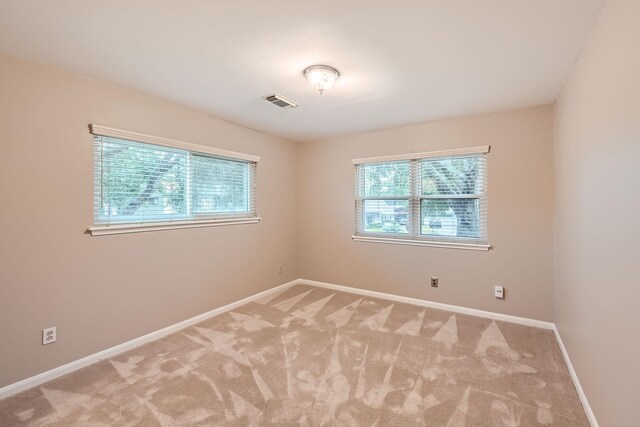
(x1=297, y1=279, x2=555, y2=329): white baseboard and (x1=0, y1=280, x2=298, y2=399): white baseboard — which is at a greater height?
(x1=297, y1=279, x2=555, y2=329): white baseboard

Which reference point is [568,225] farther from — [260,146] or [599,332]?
[260,146]

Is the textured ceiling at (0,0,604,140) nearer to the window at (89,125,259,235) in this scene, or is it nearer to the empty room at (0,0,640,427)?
the empty room at (0,0,640,427)

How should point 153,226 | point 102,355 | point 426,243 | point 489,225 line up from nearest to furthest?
point 102,355 → point 153,226 → point 489,225 → point 426,243

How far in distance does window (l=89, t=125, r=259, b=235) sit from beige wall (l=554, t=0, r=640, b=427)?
3.32m

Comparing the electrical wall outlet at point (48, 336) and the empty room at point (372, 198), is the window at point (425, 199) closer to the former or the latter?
the empty room at point (372, 198)

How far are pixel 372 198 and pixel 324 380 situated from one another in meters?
2.58

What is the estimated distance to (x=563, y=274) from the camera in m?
2.60

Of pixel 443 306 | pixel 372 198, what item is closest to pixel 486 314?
pixel 443 306

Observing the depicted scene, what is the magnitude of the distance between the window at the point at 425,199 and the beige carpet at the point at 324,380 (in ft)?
3.55

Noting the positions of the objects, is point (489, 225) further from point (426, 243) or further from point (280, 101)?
point (280, 101)

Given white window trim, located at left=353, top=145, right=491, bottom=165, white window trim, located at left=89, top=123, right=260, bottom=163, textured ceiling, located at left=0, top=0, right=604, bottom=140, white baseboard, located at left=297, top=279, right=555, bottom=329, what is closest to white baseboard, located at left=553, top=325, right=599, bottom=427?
white baseboard, located at left=297, top=279, right=555, bottom=329

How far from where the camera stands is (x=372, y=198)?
419 cm

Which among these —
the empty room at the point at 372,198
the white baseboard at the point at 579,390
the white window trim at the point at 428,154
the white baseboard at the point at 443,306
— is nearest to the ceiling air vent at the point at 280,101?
the empty room at the point at 372,198

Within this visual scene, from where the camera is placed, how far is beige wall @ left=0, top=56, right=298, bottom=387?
2049 mm
